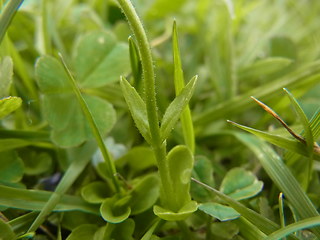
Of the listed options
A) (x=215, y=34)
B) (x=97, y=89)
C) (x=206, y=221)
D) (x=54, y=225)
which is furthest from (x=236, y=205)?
(x=215, y=34)

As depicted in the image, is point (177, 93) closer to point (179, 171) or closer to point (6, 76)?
point (179, 171)

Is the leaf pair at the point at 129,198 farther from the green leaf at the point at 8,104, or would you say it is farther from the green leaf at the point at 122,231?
the green leaf at the point at 8,104

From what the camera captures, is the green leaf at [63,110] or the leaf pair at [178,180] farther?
the green leaf at [63,110]

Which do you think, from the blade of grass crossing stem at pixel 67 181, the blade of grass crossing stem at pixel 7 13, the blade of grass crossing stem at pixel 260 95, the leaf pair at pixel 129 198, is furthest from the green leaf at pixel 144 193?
the blade of grass crossing stem at pixel 7 13

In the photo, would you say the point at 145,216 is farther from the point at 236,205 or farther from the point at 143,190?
the point at 236,205

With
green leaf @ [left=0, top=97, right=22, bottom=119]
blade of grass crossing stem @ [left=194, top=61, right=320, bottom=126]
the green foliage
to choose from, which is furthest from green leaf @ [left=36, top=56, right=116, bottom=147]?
blade of grass crossing stem @ [left=194, top=61, right=320, bottom=126]

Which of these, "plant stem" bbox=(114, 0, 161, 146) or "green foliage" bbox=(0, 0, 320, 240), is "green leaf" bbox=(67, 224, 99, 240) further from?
"plant stem" bbox=(114, 0, 161, 146)
